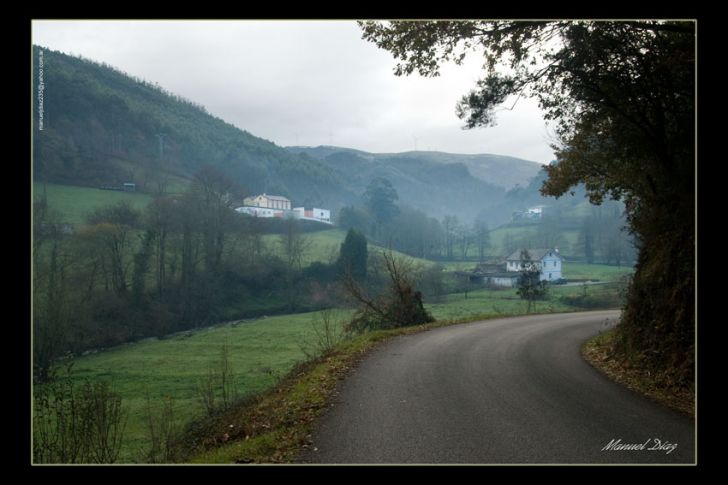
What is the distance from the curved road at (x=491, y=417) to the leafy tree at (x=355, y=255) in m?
20.1

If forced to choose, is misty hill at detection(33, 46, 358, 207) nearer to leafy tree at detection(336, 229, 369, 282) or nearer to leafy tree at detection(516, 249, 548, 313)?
leafy tree at detection(336, 229, 369, 282)

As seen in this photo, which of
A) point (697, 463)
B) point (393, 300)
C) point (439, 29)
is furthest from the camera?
point (393, 300)

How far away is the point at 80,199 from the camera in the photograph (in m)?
26.8

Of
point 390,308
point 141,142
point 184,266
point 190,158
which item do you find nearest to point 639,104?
point 390,308

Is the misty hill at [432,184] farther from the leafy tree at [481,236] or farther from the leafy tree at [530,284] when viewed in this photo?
the leafy tree at [530,284]

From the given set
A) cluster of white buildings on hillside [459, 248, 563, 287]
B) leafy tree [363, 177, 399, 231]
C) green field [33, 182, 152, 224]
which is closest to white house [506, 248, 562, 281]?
cluster of white buildings on hillside [459, 248, 563, 287]

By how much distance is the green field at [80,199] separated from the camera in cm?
2319

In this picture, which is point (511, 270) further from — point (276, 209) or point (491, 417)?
point (491, 417)

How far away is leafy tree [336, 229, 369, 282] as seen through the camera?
32.2m

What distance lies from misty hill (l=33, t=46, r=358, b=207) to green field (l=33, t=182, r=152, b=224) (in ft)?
1.72

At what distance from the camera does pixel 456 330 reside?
18.7 m
